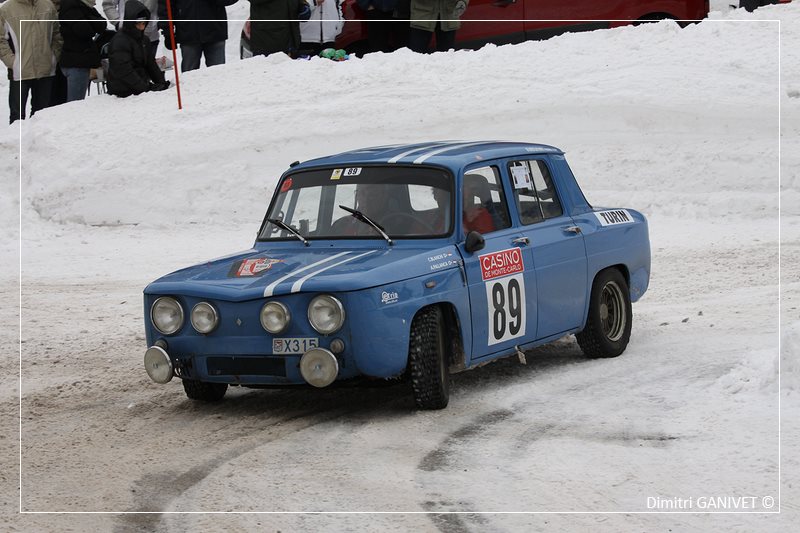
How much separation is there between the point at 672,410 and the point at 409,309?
165 cm

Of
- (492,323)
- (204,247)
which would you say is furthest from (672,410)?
(204,247)

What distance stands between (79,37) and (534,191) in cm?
1035

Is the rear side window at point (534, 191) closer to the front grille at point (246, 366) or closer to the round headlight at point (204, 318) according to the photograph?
the front grille at point (246, 366)

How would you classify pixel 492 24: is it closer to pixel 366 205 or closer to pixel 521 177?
pixel 521 177

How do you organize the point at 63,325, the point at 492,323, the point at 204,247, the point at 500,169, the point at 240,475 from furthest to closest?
the point at 204,247 < the point at 63,325 < the point at 500,169 < the point at 492,323 < the point at 240,475

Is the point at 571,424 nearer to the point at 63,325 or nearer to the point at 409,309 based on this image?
the point at 409,309

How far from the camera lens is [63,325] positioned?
1127cm

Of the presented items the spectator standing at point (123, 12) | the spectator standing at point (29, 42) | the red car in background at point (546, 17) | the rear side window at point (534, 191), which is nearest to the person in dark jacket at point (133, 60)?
the spectator standing at point (123, 12)

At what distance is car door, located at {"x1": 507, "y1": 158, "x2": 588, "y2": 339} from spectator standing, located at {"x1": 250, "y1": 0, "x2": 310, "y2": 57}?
31.6ft

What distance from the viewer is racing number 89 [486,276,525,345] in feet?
26.8

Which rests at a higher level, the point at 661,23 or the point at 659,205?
the point at 661,23

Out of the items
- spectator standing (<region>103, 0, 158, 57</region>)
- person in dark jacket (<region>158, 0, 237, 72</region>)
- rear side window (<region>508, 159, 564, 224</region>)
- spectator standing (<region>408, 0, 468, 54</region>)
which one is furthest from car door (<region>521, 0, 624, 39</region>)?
rear side window (<region>508, 159, 564, 224</region>)

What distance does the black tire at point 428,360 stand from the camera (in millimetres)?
7543

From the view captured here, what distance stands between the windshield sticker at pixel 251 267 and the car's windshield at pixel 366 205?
0.50m
